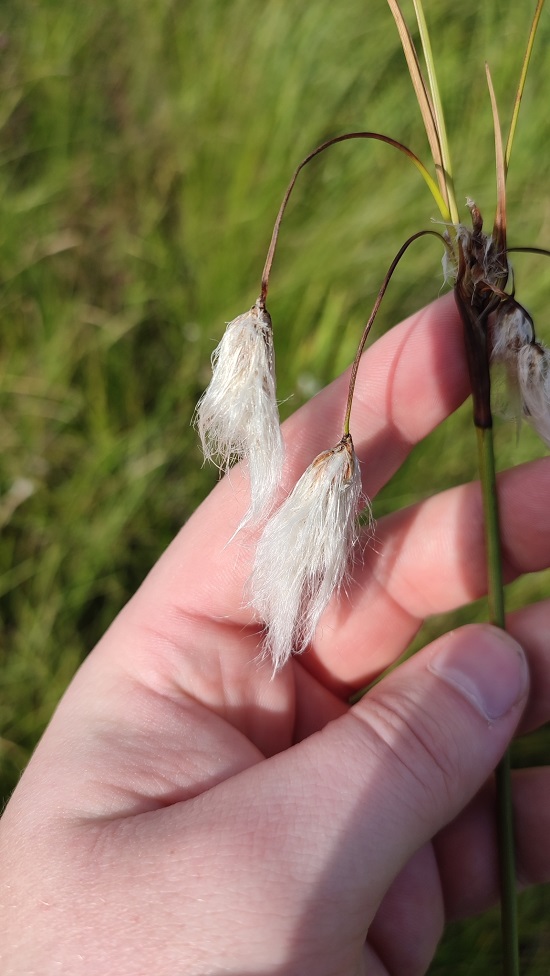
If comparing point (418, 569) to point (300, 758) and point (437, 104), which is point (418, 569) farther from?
point (437, 104)

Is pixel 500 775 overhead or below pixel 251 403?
below

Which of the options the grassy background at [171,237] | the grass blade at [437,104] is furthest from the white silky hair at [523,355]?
the grassy background at [171,237]

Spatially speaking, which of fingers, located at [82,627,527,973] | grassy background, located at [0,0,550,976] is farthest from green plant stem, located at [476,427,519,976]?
grassy background, located at [0,0,550,976]

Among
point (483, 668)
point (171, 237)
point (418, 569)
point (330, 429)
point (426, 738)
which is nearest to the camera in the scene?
point (426, 738)

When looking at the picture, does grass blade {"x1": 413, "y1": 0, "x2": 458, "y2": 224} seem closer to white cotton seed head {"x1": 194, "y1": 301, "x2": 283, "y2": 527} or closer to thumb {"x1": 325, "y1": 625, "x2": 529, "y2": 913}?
white cotton seed head {"x1": 194, "y1": 301, "x2": 283, "y2": 527}

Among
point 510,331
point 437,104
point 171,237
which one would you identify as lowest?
point 510,331

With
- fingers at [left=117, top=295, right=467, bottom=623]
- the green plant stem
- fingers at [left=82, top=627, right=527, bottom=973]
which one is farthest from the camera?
fingers at [left=117, top=295, right=467, bottom=623]

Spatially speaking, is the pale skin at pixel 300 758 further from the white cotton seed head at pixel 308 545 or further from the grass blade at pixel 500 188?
the grass blade at pixel 500 188

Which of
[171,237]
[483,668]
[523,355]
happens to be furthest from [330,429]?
[171,237]
